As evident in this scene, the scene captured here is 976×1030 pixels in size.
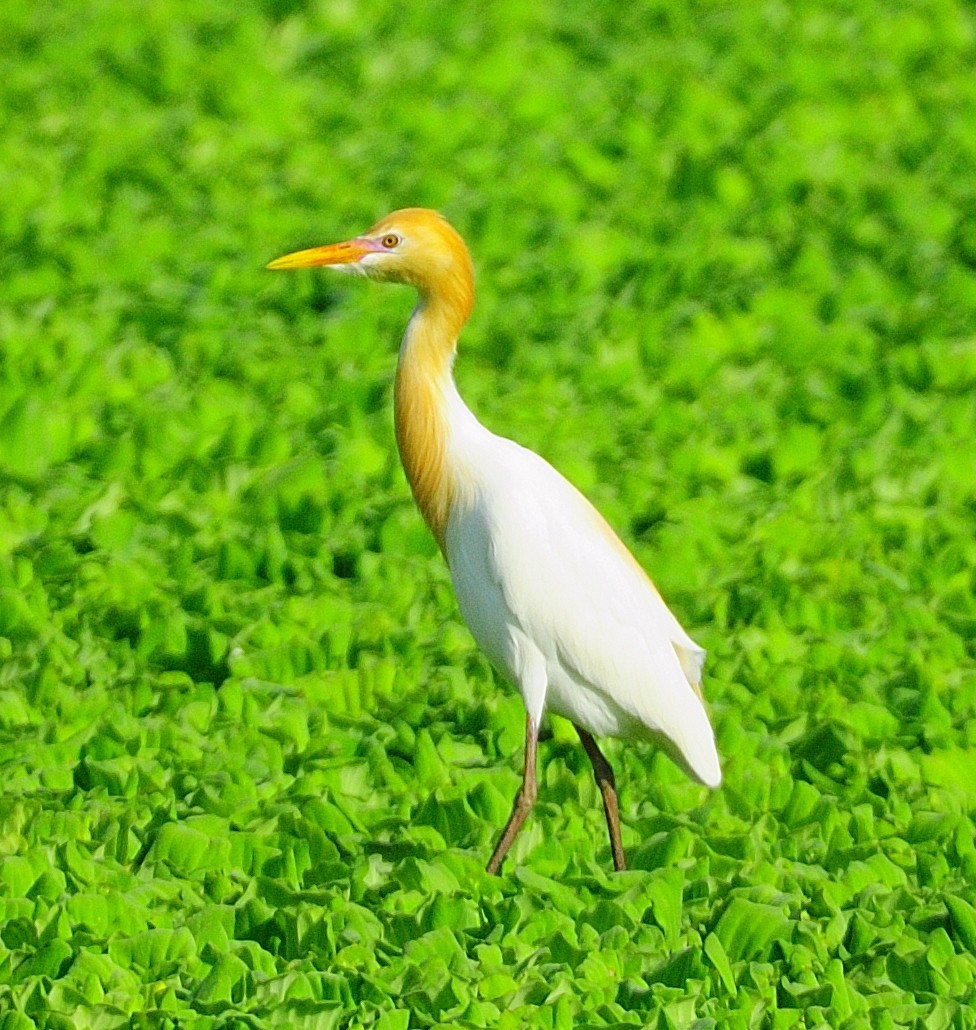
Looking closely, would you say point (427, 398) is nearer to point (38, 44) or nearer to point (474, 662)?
point (474, 662)

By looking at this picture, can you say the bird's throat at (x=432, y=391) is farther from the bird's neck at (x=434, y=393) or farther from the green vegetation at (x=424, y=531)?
the green vegetation at (x=424, y=531)

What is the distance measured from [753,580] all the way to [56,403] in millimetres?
2179

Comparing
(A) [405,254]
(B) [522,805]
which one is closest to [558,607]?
(B) [522,805]

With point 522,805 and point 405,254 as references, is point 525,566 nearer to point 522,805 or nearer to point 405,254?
point 522,805

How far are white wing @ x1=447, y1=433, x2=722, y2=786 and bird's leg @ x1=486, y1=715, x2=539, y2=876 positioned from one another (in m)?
0.07

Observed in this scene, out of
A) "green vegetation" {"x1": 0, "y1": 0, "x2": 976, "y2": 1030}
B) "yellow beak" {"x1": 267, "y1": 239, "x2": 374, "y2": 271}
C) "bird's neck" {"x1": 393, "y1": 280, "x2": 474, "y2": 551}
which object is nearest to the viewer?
"green vegetation" {"x1": 0, "y1": 0, "x2": 976, "y2": 1030}

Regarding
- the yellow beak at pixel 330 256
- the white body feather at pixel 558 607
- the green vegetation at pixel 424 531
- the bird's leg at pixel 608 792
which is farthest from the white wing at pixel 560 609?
the yellow beak at pixel 330 256

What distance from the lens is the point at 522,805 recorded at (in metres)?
4.13

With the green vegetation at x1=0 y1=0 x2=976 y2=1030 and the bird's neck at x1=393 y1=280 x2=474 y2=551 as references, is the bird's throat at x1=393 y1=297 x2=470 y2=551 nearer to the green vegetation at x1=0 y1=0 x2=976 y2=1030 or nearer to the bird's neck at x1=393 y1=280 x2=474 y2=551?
the bird's neck at x1=393 y1=280 x2=474 y2=551

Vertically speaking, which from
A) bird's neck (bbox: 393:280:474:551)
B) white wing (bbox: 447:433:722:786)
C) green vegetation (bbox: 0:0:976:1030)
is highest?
bird's neck (bbox: 393:280:474:551)

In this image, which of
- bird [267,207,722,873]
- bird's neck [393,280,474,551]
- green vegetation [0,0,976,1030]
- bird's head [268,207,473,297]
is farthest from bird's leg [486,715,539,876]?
bird's head [268,207,473,297]

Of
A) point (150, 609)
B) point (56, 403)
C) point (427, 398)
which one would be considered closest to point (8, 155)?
point (56, 403)

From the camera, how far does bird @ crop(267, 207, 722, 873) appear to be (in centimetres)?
406

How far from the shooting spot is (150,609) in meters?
5.29
